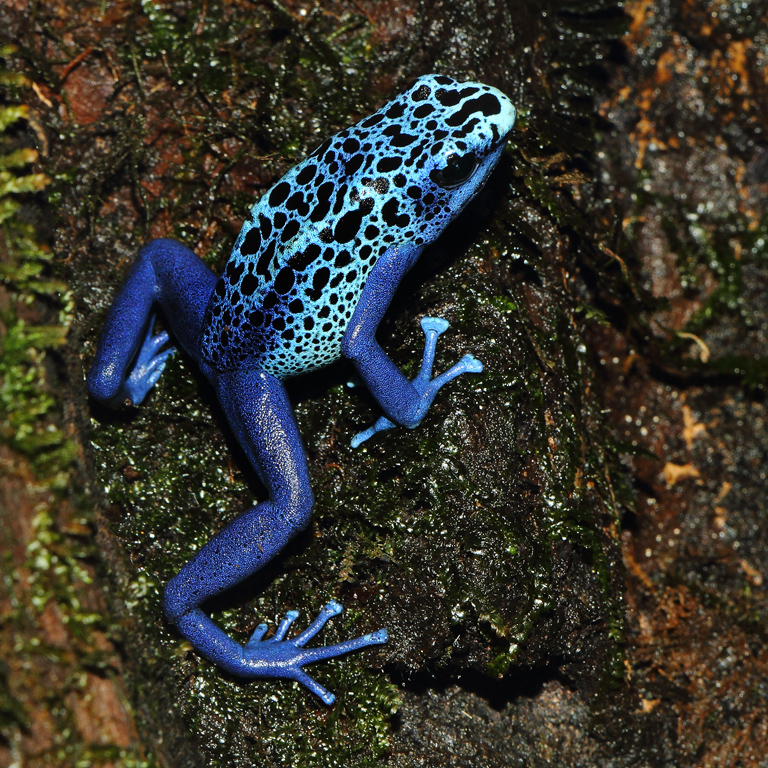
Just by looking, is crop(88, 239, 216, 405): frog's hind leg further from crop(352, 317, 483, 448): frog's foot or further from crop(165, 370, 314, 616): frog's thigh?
crop(352, 317, 483, 448): frog's foot

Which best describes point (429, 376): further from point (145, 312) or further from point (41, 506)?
point (41, 506)

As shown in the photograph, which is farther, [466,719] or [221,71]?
[221,71]

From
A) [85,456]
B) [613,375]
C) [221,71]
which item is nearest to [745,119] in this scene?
[613,375]

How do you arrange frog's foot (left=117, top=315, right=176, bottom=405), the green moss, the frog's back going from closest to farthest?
the green moss, the frog's back, frog's foot (left=117, top=315, right=176, bottom=405)

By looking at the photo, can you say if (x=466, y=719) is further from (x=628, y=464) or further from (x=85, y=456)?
(x=85, y=456)

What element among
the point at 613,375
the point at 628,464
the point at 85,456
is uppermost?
the point at 85,456

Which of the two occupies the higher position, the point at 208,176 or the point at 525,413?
the point at 208,176

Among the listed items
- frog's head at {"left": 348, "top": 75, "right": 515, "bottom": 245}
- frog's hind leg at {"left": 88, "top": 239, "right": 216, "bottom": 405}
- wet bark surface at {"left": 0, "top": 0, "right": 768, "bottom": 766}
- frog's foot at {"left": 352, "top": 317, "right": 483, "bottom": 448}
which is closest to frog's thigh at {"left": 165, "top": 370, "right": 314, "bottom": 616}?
wet bark surface at {"left": 0, "top": 0, "right": 768, "bottom": 766}
